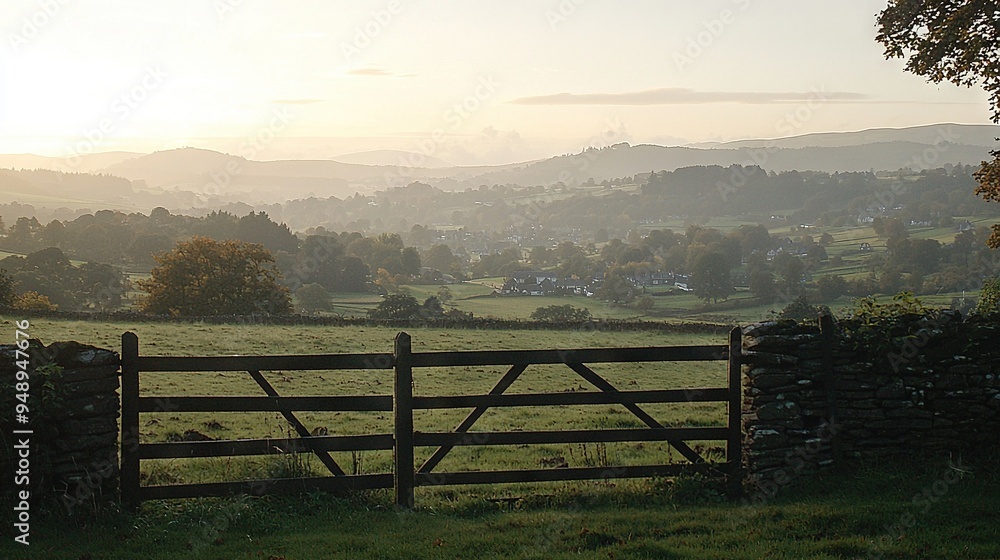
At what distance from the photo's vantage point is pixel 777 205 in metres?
170

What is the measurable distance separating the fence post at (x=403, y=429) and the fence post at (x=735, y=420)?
3.52 meters

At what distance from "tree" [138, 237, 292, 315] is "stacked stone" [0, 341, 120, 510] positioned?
39.1 metres

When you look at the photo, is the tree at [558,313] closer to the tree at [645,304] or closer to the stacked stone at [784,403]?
the tree at [645,304]

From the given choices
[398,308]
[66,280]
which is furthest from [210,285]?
[66,280]

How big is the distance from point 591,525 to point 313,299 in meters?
59.5

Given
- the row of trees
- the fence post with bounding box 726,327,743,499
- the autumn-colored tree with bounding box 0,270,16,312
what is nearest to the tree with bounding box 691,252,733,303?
the row of trees

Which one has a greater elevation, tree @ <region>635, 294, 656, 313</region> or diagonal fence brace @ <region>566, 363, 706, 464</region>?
diagonal fence brace @ <region>566, 363, 706, 464</region>

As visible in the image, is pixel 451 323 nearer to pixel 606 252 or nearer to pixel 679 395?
pixel 679 395

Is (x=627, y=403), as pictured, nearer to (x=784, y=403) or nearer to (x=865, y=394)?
(x=784, y=403)

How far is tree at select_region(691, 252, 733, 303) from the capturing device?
7862 cm

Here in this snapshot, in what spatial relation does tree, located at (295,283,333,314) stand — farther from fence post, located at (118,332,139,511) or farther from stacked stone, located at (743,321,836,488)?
stacked stone, located at (743,321,836,488)

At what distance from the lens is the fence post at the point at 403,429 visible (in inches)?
321

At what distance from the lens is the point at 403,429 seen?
→ 26.9ft

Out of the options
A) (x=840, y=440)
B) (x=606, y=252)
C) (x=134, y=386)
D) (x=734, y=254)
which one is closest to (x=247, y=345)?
(x=134, y=386)
